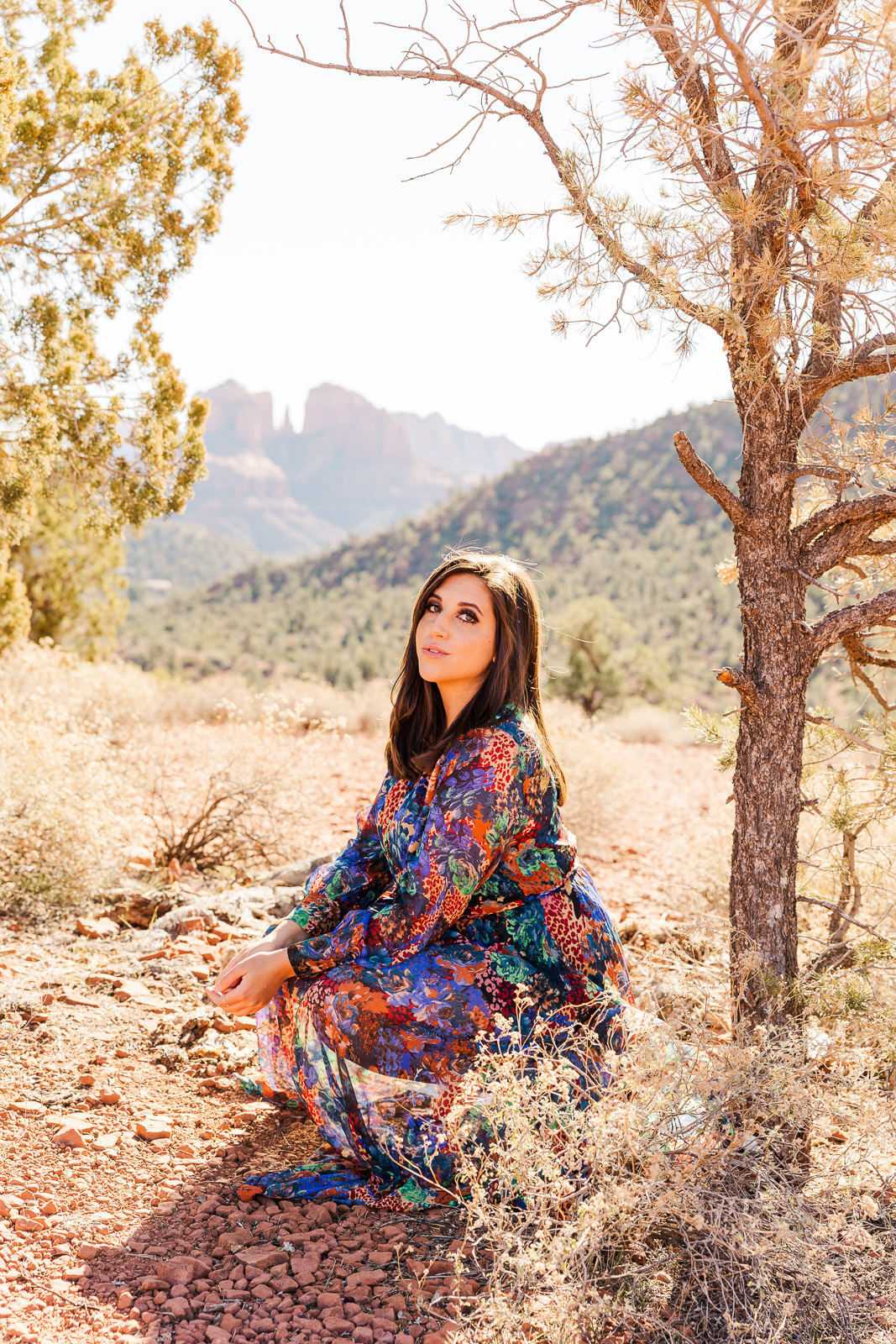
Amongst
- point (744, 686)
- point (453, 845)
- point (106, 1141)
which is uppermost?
point (744, 686)

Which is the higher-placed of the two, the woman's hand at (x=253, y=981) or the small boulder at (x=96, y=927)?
the woman's hand at (x=253, y=981)

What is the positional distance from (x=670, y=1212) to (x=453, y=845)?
0.85 m

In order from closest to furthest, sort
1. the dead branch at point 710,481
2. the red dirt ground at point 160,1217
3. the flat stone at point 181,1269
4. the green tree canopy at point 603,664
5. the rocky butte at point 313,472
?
the red dirt ground at point 160,1217 < the flat stone at point 181,1269 < the dead branch at point 710,481 < the green tree canopy at point 603,664 < the rocky butte at point 313,472

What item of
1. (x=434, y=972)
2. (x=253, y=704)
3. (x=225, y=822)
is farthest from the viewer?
(x=253, y=704)

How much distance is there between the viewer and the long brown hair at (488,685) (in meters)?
2.49

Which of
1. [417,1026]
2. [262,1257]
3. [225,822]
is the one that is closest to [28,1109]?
[262,1257]

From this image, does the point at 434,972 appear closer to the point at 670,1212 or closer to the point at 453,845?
the point at 453,845

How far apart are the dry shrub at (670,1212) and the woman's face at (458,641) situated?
0.95 meters

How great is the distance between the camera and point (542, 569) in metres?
17.6

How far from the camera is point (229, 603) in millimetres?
30078

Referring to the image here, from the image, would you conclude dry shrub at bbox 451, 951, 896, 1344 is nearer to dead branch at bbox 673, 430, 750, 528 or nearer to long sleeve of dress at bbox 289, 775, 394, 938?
long sleeve of dress at bbox 289, 775, 394, 938

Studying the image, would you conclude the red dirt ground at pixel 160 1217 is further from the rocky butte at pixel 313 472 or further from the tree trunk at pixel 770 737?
the rocky butte at pixel 313 472

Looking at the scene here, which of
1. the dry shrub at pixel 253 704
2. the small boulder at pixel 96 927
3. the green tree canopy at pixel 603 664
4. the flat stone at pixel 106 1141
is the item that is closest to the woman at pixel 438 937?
the flat stone at pixel 106 1141

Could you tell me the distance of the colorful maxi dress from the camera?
2098 millimetres
